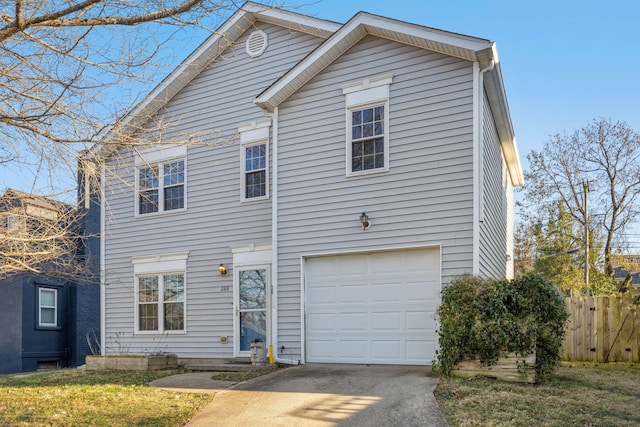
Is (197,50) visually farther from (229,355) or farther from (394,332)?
(394,332)

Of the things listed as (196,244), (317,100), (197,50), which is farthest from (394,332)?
(197,50)

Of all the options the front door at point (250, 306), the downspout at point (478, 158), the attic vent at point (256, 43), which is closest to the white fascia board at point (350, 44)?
the downspout at point (478, 158)

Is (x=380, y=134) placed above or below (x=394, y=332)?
above

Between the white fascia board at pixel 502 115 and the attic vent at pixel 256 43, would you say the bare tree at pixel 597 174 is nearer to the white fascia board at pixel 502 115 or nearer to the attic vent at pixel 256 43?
the white fascia board at pixel 502 115

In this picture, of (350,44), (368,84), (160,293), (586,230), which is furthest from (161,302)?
(586,230)

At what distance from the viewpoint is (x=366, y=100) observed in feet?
33.0

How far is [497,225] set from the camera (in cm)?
1195

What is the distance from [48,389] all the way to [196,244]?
4588 millimetres

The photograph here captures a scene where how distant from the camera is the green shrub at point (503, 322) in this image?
7.54 m

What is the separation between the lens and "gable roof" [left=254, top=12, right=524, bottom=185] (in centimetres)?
891

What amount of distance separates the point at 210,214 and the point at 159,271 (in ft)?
6.60

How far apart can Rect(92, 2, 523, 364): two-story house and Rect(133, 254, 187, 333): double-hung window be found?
0.04 m

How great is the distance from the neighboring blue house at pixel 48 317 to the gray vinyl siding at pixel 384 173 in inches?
314

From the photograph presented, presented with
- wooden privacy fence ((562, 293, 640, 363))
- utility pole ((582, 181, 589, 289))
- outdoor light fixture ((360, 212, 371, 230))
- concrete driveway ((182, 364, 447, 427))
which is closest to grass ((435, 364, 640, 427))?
concrete driveway ((182, 364, 447, 427))
